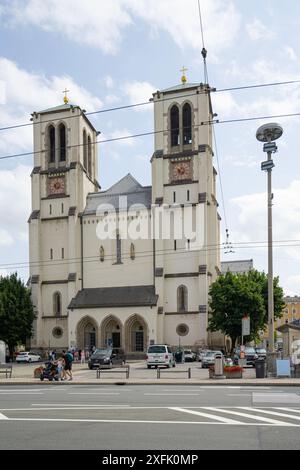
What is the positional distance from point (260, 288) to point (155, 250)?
37.3 ft

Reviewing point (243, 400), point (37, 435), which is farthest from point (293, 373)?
point (37, 435)

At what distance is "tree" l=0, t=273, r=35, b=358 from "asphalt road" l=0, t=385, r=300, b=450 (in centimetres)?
4008

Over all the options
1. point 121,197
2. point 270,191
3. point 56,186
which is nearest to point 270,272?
point 270,191

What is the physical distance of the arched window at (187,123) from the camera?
193 ft

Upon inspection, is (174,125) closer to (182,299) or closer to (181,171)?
(181,171)

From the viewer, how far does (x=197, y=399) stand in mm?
16516

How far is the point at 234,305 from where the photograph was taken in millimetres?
51562

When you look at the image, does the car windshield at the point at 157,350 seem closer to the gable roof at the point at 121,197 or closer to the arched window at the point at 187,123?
the gable roof at the point at 121,197

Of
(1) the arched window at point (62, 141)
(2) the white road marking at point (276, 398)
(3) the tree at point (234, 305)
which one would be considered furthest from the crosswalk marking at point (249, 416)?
(1) the arched window at point (62, 141)

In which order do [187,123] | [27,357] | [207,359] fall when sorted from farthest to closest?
1. [187,123]
2. [27,357]
3. [207,359]

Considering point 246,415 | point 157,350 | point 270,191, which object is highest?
point 270,191

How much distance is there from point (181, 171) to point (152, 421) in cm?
4742

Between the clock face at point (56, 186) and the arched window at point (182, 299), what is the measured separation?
17.7 m

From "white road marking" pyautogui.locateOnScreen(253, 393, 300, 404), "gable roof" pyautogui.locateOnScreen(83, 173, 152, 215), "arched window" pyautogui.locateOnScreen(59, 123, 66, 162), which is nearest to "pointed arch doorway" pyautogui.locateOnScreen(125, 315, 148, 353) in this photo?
"gable roof" pyautogui.locateOnScreen(83, 173, 152, 215)
